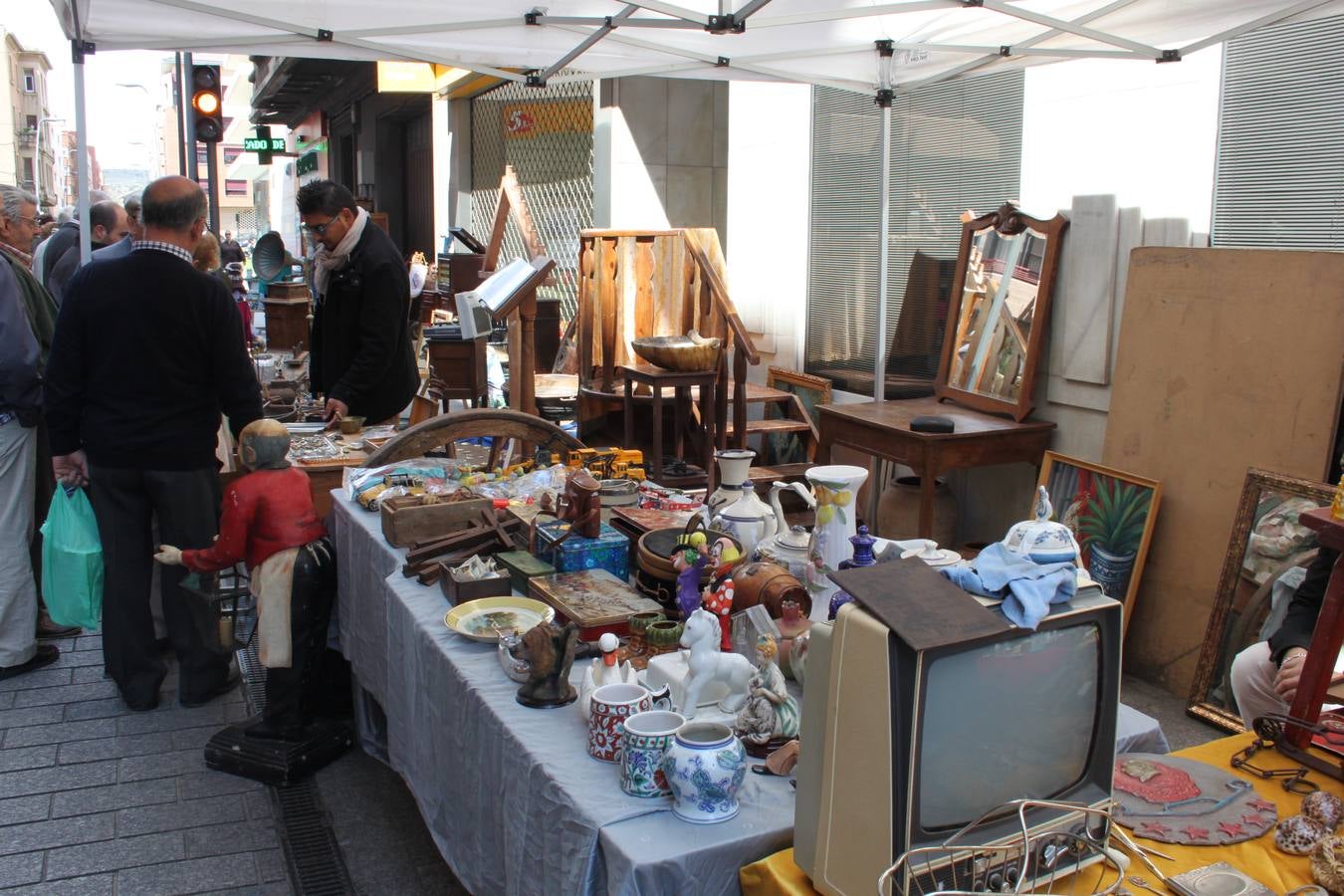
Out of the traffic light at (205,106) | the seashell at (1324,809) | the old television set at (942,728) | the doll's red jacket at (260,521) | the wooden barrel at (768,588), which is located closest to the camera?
the old television set at (942,728)

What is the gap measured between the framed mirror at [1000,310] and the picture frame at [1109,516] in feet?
1.59

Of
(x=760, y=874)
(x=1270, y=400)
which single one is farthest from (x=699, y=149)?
(x=760, y=874)

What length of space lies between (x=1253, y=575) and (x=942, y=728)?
3.05 metres

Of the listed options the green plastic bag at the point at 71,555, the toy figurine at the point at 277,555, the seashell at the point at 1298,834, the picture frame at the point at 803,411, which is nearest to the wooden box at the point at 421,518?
the toy figurine at the point at 277,555

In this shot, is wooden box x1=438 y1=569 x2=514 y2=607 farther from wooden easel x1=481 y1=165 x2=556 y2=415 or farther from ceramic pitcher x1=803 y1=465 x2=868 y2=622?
wooden easel x1=481 y1=165 x2=556 y2=415

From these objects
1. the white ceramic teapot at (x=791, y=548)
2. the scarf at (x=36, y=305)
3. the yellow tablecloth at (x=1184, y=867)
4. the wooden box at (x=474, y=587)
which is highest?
the scarf at (x=36, y=305)

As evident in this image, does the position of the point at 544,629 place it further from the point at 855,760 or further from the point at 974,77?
the point at 974,77

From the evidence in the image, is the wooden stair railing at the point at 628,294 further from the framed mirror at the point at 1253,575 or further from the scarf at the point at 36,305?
the framed mirror at the point at 1253,575

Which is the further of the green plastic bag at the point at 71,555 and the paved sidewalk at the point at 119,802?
the green plastic bag at the point at 71,555

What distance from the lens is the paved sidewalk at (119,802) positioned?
309cm

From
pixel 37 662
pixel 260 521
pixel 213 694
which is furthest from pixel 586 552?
pixel 37 662

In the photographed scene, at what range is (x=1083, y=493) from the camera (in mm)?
4793

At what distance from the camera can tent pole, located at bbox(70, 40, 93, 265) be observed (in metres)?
4.34

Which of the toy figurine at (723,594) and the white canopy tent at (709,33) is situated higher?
the white canopy tent at (709,33)
